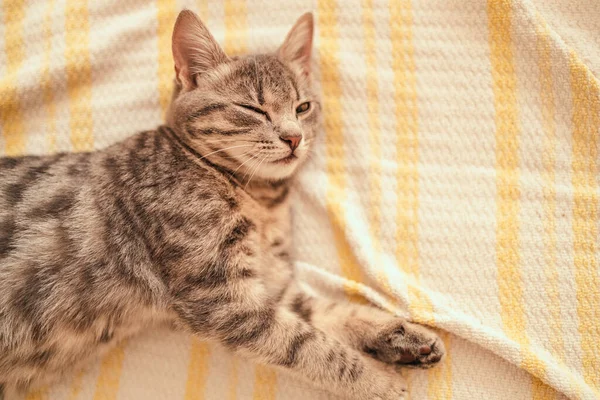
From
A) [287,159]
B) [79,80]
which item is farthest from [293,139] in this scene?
[79,80]

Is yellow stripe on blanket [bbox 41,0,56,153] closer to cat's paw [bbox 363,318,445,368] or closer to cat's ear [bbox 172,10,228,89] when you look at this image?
cat's ear [bbox 172,10,228,89]

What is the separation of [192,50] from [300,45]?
0.38m

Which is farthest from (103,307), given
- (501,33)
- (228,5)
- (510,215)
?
(501,33)

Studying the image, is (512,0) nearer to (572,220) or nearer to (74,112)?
(572,220)

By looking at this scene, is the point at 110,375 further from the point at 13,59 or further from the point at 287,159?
the point at 13,59

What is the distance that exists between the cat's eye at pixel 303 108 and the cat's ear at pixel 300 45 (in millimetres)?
142

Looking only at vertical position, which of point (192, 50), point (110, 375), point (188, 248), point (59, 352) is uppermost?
point (192, 50)

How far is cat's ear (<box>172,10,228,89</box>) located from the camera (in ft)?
5.12

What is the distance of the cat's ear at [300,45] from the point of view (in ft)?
5.51

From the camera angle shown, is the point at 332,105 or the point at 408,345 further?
the point at 332,105

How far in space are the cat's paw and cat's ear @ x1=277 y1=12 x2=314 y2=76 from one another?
3.11ft

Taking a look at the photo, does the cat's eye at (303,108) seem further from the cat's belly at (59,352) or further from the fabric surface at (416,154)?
the cat's belly at (59,352)

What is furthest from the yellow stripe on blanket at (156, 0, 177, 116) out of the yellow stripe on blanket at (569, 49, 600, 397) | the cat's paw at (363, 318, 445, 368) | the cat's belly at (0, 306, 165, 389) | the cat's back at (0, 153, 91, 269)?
the yellow stripe on blanket at (569, 49, 600, 397)

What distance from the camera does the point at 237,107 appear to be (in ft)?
5.16
